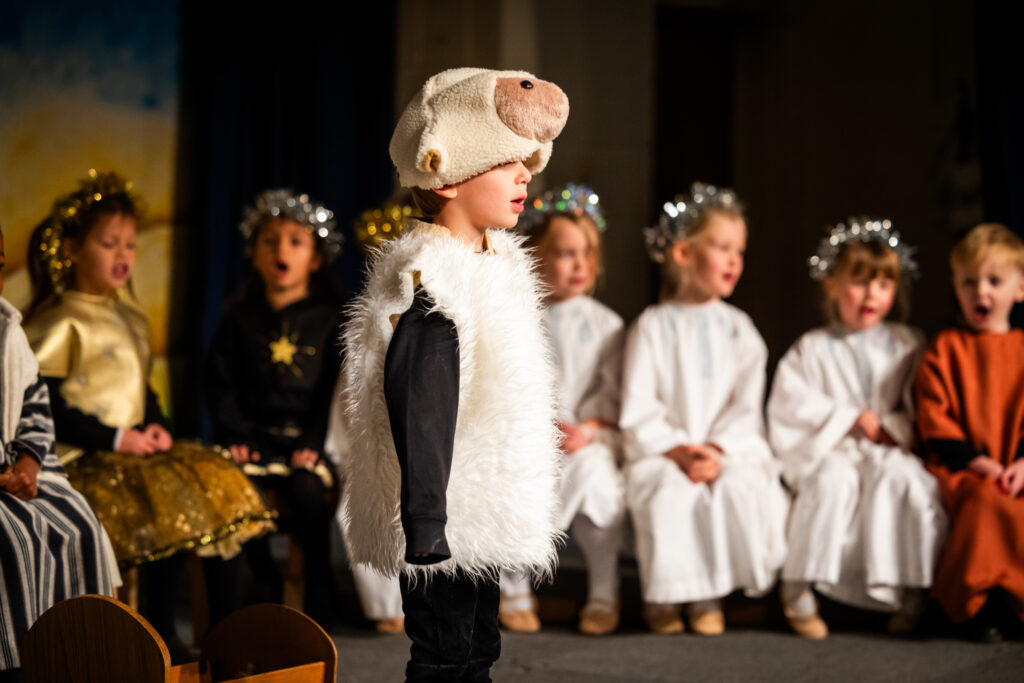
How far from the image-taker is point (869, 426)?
3738 millimetres

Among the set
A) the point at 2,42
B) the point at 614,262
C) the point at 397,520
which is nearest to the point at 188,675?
the point at 397,520

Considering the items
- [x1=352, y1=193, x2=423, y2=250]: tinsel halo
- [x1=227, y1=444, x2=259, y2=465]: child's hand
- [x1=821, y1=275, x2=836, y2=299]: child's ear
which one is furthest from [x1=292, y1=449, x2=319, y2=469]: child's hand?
[x1=821, y1=275, x2=836, y2=299]: child's ear

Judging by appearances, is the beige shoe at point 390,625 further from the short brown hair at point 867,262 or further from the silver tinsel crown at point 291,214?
the short brown hair at point 867,262

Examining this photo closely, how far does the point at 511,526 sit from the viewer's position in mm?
1951

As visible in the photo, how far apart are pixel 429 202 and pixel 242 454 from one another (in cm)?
168

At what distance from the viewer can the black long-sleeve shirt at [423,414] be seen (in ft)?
5.95

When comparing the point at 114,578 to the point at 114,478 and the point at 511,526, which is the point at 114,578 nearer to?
the point at 114,478

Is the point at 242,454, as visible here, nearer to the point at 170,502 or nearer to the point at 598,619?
the point at 170,502

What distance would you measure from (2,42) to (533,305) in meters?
3.24

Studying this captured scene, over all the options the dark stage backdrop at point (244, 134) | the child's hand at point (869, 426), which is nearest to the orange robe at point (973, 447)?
the child's hand at point (869, 426)

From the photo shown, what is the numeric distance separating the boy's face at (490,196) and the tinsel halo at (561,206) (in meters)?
1.91

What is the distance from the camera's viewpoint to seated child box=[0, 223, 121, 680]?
90.4 inches

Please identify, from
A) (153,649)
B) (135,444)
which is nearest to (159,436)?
(135,444)

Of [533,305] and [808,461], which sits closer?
[533,305]
